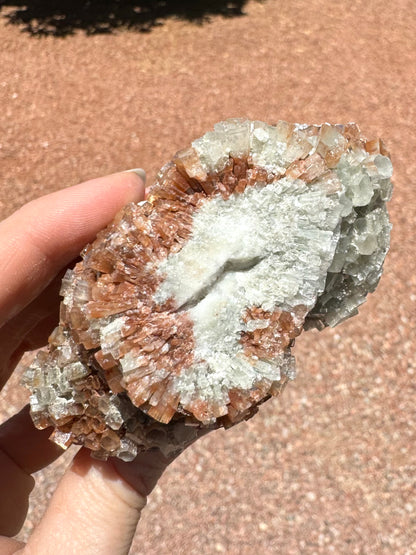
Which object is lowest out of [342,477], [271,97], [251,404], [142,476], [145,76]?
[342,477]

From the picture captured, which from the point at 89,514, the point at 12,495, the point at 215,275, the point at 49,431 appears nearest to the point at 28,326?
the point at 49,431

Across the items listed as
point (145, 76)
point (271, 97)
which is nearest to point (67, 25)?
point (145, 76)

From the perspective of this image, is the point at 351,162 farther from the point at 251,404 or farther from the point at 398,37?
the point at 398,37

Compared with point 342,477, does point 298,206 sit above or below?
above

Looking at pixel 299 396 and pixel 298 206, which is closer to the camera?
pixel 298 206

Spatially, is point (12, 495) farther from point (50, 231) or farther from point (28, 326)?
point (50, 231)

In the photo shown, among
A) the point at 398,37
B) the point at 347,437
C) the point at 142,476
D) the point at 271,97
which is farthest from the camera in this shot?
the point at 398,37

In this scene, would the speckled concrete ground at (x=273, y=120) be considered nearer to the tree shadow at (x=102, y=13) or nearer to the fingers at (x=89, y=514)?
the tree shadow at (x=102, y=13)
